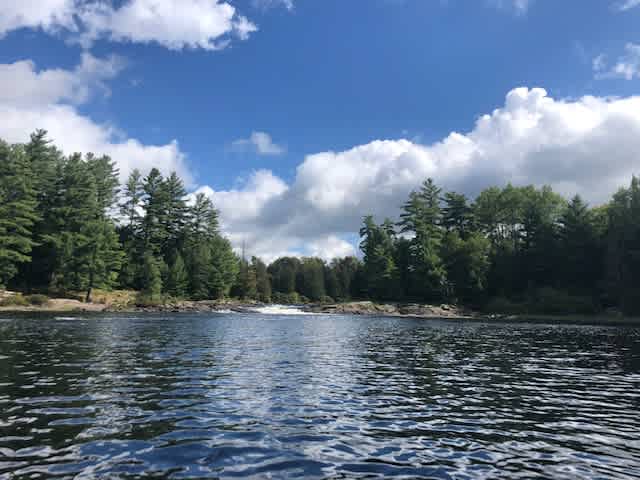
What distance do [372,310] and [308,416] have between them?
7563 centimetres

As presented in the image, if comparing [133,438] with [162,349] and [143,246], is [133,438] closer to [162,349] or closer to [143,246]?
[162,349]

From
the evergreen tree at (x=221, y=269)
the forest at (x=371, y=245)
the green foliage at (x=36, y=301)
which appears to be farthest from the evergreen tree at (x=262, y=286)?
the green foliage at (x=36, y=301)

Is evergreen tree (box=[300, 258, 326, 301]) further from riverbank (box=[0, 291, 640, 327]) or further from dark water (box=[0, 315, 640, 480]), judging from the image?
dark water (box=[0, 315, 640, 480])

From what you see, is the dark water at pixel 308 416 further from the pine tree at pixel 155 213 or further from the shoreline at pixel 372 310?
the pine tree at pixel 155 213

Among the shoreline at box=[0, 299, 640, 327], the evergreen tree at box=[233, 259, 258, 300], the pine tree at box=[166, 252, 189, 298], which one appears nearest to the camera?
the shoreline at box=[0, 299, 640, 327]

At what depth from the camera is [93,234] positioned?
246ft

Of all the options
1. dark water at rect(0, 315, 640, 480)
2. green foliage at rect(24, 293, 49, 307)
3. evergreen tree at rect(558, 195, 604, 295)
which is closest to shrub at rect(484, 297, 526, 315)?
evergreen tree at rect(558, 195, 604, 295)

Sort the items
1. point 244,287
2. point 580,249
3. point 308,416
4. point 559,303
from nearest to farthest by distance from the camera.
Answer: point 308,416, point 559,303, point 580,249, point 244,287

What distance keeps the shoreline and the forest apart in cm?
395

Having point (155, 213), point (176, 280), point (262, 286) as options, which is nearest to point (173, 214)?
point (155, 213)

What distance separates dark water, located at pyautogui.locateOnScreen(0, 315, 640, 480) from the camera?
743cm

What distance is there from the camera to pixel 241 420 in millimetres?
10055

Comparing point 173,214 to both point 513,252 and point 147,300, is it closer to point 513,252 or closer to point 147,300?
point 147,300

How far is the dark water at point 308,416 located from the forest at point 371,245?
57.5m
